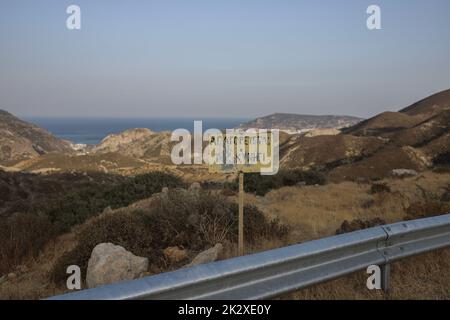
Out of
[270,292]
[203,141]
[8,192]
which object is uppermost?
[203,141]

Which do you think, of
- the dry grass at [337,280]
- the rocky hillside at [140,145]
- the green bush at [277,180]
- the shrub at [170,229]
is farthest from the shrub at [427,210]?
the rocky hillside at [140,145]

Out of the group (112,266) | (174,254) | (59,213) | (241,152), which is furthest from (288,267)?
(59,213)

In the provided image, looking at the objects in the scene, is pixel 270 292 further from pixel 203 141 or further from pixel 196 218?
pixel 196 218

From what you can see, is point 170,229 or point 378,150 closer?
point 170,229

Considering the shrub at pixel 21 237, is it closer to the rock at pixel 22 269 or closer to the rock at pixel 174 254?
the rock at pixel 22 269

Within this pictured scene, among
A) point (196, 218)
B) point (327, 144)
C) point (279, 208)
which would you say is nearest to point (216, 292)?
point (196, 218)

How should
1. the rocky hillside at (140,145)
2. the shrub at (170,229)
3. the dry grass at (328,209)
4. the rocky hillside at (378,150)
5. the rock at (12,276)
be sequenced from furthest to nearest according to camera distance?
1. the rocky hillside at (140,145)
2. the rocky hillside at (378,150)
3. the dry grass at (328,209)
4. the rock at (12,276)
5. the shrub at (170,229)

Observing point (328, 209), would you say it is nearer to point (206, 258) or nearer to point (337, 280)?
point (206, 258)
